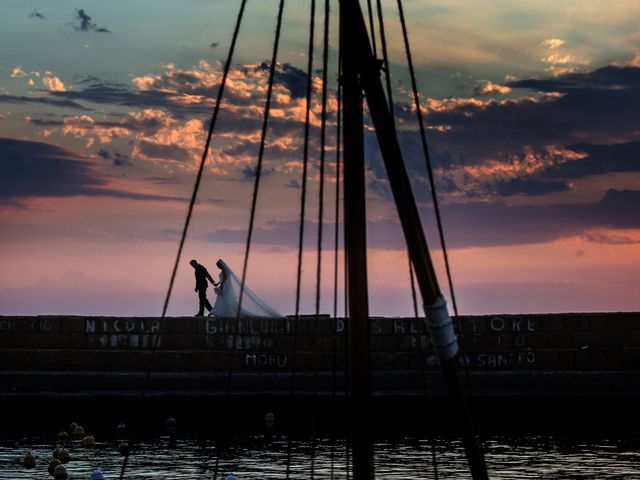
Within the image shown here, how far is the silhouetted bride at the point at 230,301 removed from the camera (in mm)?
46438

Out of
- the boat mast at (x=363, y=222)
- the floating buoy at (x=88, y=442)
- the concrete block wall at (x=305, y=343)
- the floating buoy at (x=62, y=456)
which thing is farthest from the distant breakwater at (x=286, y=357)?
the boat mast at (x=363, y=222)

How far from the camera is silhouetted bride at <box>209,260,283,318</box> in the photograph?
46438 mm

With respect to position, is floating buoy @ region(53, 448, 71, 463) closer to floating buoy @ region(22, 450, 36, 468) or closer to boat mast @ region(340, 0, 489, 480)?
floating buoy @ region(22, 450, 36, 468)

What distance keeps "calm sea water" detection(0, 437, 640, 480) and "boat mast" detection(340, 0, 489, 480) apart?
1470 cm

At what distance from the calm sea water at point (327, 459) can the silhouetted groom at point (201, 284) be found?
613 inches

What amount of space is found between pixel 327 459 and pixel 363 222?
59.9ft

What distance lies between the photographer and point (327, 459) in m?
28.2

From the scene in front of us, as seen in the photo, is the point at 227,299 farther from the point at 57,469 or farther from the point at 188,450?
the point at 57,469

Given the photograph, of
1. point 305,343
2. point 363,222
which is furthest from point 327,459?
point 363,222

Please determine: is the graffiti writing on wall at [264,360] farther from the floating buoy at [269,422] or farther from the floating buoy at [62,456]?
the floating buoy at [62,456]

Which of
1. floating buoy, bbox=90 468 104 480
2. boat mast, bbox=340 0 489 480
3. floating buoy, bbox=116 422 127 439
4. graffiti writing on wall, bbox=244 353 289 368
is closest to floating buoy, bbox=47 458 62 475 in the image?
floating buoy, bbox=90 468 104 480

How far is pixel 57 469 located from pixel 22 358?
20.5 m

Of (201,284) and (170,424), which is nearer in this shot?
(170,424)

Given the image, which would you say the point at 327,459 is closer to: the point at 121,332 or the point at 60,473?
the point at 60,473
